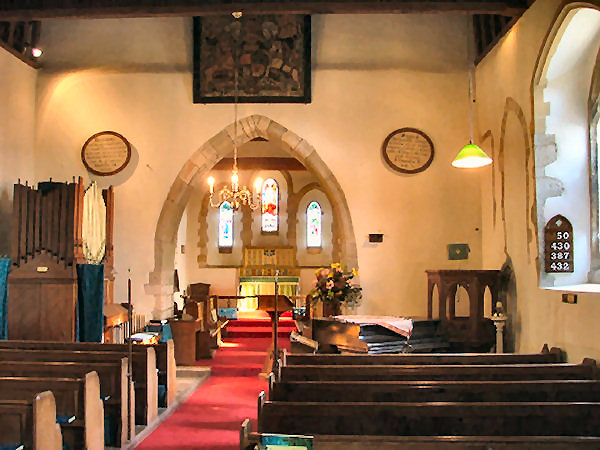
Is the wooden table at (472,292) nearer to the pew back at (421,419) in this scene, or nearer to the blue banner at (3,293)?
the pew back at (421,419)

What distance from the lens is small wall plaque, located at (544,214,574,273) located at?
507cm

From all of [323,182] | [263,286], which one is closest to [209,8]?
[323,182]

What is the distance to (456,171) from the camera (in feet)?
24.9

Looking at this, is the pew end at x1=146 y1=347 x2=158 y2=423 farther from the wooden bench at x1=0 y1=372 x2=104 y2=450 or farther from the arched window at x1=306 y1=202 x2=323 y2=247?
the arched window at x1=306 y1=202 x2=323 y2=247

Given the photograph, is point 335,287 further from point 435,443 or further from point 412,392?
point 435,443

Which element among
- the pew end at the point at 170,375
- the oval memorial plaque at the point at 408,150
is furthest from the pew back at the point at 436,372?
the oval memorial plaque at the point at 408,150

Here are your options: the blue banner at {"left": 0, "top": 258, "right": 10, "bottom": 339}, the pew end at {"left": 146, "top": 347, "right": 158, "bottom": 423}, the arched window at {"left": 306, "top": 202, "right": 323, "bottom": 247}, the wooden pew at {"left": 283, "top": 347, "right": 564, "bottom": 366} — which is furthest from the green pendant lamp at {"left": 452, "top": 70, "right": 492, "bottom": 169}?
the arched window at {"left": 306, "top": 202, "right": 323, "bottom": 247}

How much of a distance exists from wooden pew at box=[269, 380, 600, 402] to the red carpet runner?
1182 millimetres

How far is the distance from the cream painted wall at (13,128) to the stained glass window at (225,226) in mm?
6240

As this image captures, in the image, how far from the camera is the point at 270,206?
1384 centimetres

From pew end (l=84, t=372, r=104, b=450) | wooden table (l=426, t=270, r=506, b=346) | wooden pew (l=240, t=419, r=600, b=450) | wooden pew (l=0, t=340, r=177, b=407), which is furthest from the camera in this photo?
wooden table (l=426, t=270, r=506, b=346)

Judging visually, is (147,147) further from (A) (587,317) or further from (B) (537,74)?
(A) (587,317)

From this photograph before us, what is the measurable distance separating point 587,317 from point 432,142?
378 cm

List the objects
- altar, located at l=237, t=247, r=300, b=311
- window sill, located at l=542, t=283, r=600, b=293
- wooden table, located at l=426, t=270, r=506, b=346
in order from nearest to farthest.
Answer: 1. window sill, located at l=542, t=283, r=600, b=293
2. wooden table, located at l=426, t=270, r=506, b=346
3. altar, located at l=237, t=247, r=300, b=311
